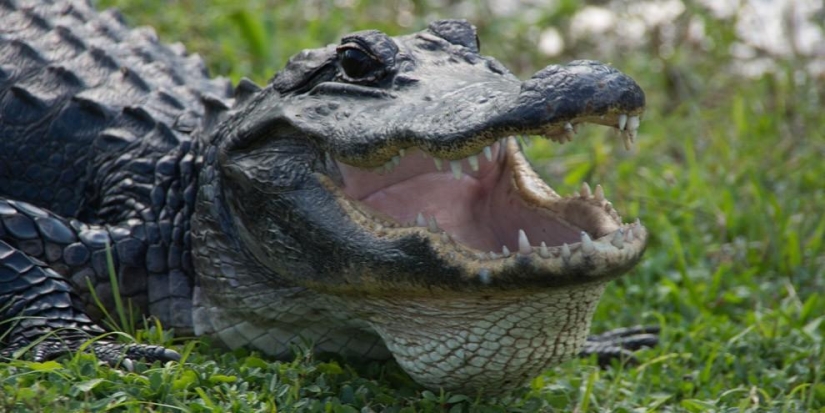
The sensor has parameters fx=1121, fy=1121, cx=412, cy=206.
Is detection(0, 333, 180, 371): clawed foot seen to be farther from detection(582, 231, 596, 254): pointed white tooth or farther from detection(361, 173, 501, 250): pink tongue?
detection(582, 231, 596, 254): pointed white tooth

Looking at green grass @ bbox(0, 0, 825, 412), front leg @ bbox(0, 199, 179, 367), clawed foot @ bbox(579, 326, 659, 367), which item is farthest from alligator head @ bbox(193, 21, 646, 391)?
clawed foot @ bbox(579, 326, 659, 367)

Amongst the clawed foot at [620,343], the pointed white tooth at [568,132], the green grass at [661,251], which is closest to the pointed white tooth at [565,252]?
the pointed white tooth at [568,132]

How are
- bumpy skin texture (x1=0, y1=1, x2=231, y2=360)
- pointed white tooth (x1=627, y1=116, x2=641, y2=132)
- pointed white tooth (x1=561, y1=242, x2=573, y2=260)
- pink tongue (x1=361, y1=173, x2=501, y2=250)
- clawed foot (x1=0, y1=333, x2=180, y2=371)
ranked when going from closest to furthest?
pointed white tooth (x1=561, y1=242, x2=573, y2=260) < pointed white tooth (x1=627, y1=116, x2=641, y2=132) < clawed foot (x1=0, y1=333, x2=180, y2=371) < pink tongue (x1=361, y1=173, x2=501, y2=250) < bumpy skin texture (x1=0, y1=1, x2=231, y2=360)

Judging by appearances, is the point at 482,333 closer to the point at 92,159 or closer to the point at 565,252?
the point at 565,252

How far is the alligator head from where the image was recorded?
2684mm

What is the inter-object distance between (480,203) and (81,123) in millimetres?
1529

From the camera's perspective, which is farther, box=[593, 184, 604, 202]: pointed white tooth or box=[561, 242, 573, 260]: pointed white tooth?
box=[593, 184, 604, 202]: pointed white tooth

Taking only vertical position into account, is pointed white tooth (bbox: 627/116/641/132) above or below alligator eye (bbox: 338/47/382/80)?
below

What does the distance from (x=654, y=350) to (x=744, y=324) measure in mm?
428

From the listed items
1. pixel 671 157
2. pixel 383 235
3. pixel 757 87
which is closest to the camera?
pixel 383 235

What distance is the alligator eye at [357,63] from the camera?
3240mm

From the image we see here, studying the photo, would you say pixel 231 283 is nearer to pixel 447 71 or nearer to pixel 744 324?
pixel 447 71

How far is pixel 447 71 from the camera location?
3238 mm

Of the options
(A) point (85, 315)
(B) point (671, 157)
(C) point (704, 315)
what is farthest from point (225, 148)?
(B) point (671, 157)
